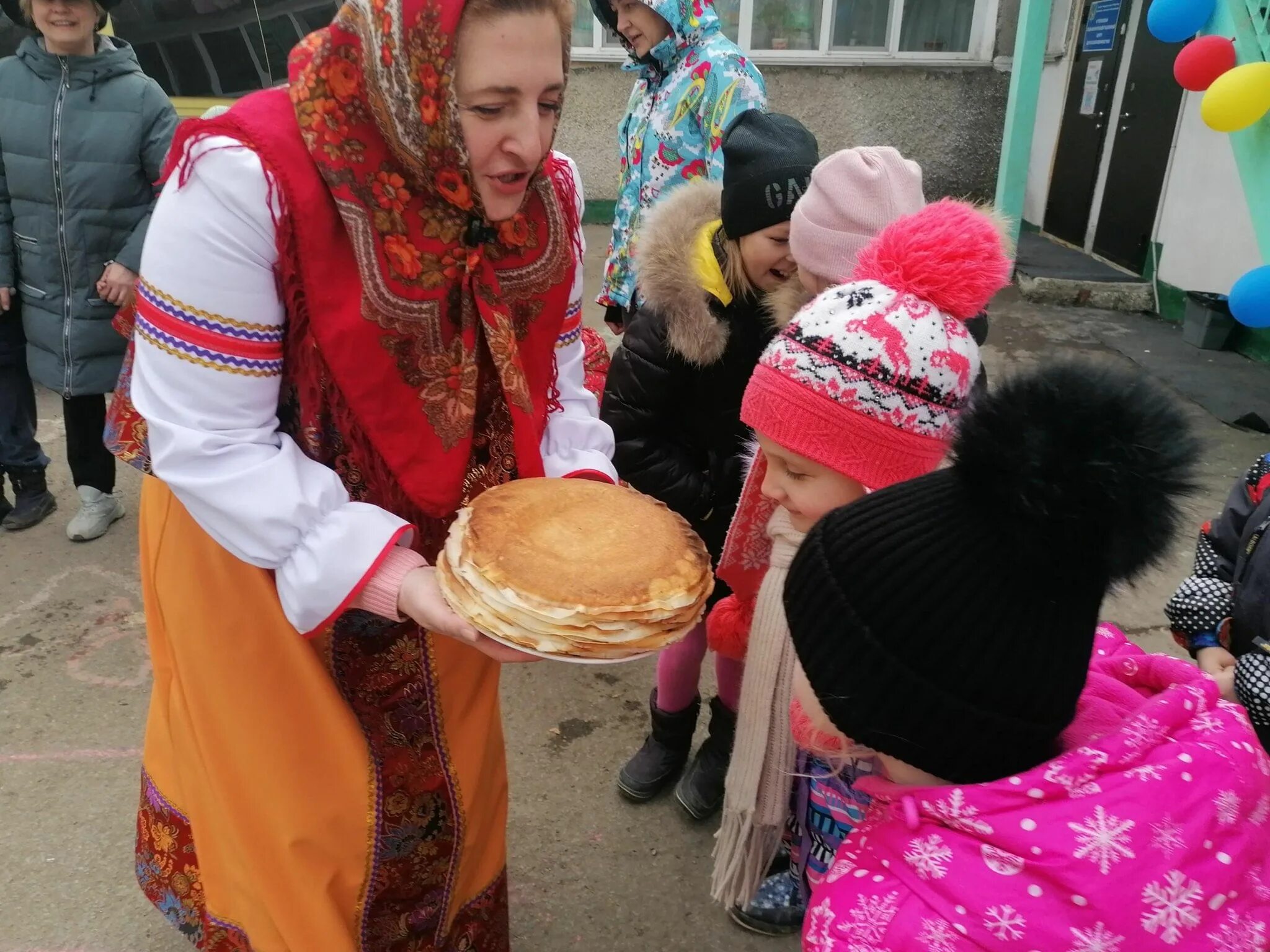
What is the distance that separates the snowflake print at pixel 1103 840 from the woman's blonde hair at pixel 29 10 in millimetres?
3785

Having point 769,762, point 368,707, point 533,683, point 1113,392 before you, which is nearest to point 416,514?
point 368,707

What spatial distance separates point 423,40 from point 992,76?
10.1m

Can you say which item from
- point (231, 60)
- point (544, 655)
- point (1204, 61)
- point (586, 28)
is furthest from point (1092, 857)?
point (586, 28)

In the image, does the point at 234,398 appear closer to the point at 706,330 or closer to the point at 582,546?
the point at 582,546

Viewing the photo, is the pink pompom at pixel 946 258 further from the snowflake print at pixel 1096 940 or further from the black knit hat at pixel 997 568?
the snowflake print at pixel 1096 940

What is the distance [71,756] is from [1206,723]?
9.22 feet

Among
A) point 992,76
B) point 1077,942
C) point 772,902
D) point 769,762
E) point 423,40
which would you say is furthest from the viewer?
point 992,76

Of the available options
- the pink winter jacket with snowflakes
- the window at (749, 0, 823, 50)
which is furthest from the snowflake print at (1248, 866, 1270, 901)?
the window at (749, 0, 823, 50)

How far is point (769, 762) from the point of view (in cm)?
182

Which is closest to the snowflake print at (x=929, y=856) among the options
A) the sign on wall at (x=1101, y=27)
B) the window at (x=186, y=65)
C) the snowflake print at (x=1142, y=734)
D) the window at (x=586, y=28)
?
the snowflake print at (x=1142, y=734)

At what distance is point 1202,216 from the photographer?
21.7 ft

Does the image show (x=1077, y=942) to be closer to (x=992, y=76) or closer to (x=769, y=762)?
(x=769, y=762)

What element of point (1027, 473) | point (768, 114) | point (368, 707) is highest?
point (768, 114)

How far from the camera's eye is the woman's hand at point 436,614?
1.24 m
